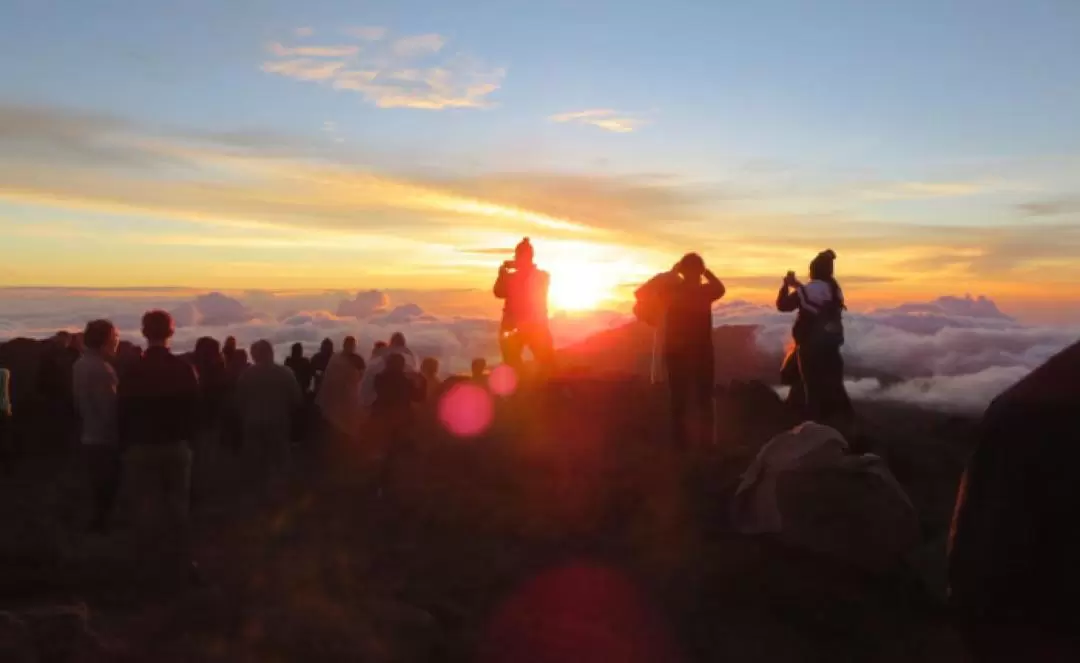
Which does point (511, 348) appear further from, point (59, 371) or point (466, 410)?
point (59, 371)

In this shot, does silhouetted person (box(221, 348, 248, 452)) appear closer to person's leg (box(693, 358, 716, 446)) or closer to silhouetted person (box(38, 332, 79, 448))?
silhouetted person (box(38, 332, 79, 448))

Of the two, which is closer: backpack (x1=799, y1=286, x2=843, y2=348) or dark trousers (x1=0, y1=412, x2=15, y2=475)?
backpack (x1=799, y1=286, x2=843, y2=348)

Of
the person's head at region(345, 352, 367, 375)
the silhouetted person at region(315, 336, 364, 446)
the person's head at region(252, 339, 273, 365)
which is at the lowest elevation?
the silhouetted person at region(315, 336, 364, 446)

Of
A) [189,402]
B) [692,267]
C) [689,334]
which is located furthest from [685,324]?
[189,402]

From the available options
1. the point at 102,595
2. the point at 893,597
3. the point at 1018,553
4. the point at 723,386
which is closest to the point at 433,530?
the point at 102,595

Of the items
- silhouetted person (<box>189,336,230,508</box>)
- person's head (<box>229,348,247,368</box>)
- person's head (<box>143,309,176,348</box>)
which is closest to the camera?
person's head (<box>143,309,176,348</box>)

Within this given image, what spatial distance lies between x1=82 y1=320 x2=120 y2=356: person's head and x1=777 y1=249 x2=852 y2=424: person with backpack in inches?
271

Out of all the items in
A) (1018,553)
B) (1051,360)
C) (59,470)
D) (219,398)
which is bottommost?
(59,470)

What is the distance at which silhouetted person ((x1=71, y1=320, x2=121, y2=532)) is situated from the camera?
336 inches

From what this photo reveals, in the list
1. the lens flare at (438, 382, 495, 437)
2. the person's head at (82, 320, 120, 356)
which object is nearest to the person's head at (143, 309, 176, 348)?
the person's head at (82, 320, 120, 356)

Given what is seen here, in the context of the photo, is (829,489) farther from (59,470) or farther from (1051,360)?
(59,470)

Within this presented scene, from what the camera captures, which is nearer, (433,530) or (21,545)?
(21,545)

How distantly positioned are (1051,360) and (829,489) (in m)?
8.00

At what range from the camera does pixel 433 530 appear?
10484 mm
